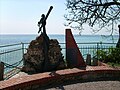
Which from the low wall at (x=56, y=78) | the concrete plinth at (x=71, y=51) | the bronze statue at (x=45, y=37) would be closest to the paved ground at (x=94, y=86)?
the low wall at (x=56, y=78)

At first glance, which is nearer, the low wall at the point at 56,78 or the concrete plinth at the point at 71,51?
the low wall at the point at 56,78

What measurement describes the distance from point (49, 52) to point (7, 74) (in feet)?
6.46

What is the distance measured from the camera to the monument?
993cm

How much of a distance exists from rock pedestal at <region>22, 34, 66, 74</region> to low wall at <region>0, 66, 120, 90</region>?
2.17 m

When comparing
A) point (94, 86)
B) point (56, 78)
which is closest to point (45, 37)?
point (56, 78)

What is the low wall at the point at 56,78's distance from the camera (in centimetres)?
642

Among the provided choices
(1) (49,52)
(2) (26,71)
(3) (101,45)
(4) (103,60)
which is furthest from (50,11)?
(3) (101,45)

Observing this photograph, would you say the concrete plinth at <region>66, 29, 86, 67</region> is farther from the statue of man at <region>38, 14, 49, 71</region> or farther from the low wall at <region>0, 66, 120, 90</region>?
the low wall at <region>0, 66, 120, 90</region>

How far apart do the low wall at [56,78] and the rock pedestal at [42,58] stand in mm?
2169

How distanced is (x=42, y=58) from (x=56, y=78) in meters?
2.85

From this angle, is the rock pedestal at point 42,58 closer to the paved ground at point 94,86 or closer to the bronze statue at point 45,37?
the bronze statue at point 45,37

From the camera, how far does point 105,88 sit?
685 centimetres

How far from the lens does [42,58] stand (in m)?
10.1

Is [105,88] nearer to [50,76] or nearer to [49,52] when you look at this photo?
[50,76]
